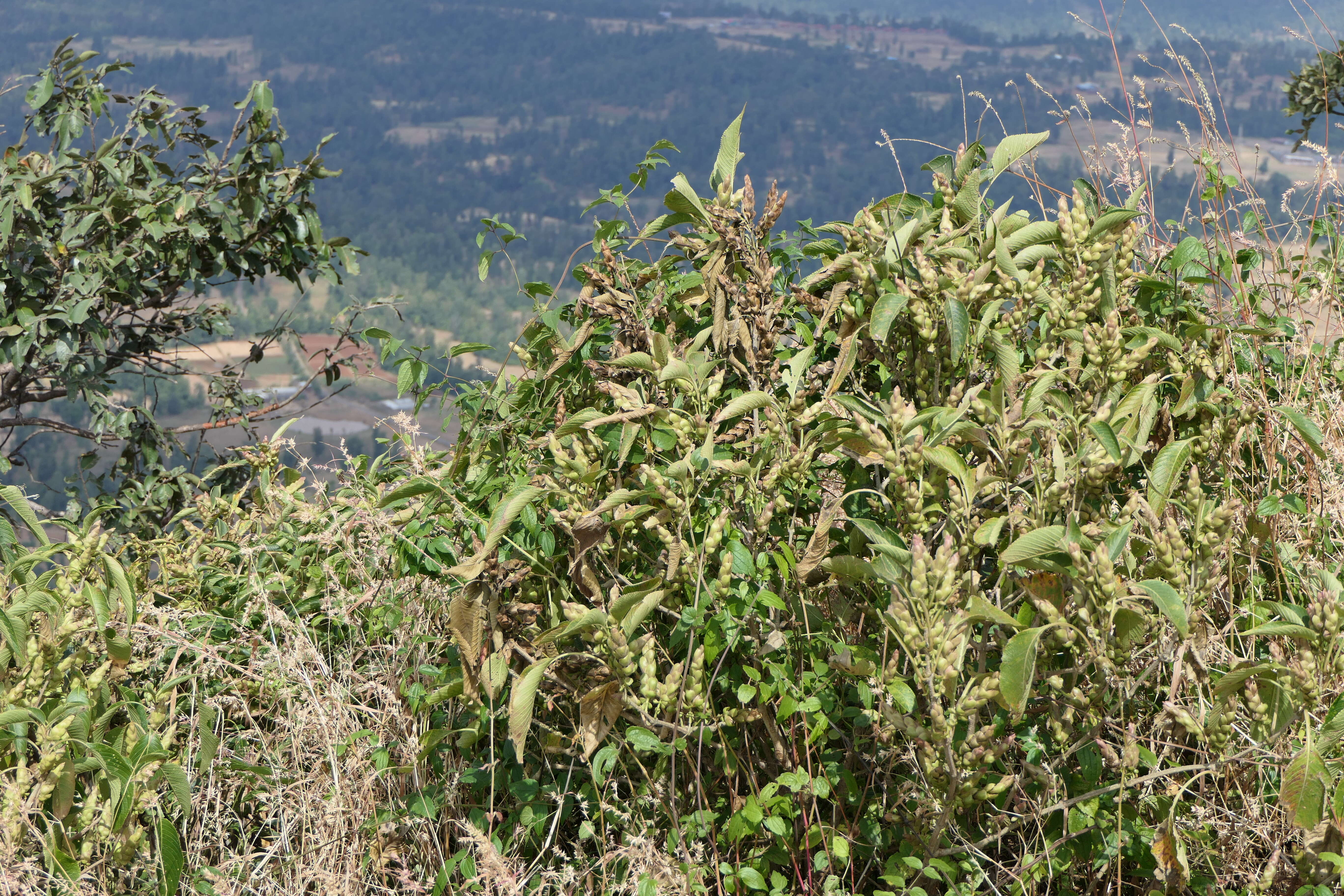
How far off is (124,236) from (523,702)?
3.12 metres

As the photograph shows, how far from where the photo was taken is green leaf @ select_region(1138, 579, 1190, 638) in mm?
1098

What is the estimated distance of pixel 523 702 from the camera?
1.28 meters

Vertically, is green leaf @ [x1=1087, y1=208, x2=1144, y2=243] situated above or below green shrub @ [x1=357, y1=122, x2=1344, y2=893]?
above

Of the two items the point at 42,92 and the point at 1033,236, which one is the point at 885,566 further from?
the point at 42,92

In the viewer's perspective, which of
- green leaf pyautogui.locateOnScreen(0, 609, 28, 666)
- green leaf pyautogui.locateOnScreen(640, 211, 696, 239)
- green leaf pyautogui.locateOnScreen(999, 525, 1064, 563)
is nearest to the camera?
green leaf pyautogui.locateOnScreen(999, 525, 1064, 563)

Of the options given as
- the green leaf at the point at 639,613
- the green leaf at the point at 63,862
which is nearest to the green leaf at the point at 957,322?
the green leaf at the point at 639,613

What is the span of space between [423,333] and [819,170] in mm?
39592

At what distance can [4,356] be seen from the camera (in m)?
3.35

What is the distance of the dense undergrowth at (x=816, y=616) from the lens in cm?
128

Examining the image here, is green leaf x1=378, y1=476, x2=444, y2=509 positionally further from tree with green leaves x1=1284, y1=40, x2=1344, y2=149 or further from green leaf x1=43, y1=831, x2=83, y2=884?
tree with green leaves x1=1284, y1=40, x2=1344, y2=149

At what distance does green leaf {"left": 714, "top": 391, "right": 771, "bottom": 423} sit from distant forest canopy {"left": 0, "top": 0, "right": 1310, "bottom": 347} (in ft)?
124

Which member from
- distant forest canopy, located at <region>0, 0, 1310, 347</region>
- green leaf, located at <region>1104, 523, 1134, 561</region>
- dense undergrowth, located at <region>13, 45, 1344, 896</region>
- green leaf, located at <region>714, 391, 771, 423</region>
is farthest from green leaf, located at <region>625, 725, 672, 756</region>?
distant forest canopy, located at <region>0, 0, 1310, 347</region>

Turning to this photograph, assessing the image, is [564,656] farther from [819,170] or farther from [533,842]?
[819,170]

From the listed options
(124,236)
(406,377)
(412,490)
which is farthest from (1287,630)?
(124,236)
